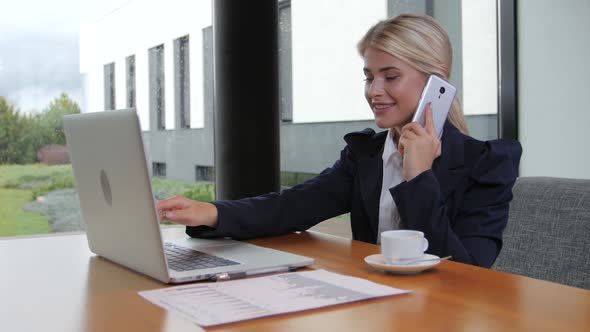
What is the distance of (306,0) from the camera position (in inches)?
139

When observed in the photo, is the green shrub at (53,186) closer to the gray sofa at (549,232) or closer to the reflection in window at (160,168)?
the reflection in window at (160,168)

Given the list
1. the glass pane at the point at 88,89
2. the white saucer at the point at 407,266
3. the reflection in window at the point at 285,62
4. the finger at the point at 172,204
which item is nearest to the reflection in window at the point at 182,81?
the glass pane at the point at 88,89

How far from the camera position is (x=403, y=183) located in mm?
1471

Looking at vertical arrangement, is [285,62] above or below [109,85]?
above

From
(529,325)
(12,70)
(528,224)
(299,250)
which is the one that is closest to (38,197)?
(12,70)

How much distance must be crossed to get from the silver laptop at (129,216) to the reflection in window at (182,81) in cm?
195

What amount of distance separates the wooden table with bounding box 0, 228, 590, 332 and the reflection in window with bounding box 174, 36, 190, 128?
204 centimetres

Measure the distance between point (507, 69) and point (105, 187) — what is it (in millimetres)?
3110

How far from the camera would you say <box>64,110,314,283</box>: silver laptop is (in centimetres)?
107

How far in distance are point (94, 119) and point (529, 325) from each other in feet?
2.57

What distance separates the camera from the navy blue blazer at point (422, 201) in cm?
144

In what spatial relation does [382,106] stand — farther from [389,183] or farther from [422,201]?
[422,201]

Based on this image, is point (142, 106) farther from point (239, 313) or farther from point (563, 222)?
point (239, 313)

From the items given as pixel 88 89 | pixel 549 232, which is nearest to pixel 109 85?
pixel 88 89
